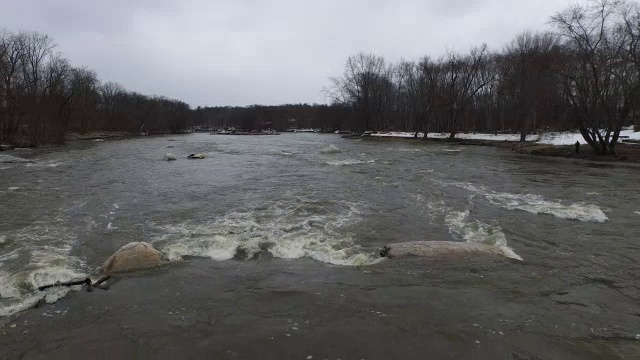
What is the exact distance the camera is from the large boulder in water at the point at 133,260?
771 centimetres

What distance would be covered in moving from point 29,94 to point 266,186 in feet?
165

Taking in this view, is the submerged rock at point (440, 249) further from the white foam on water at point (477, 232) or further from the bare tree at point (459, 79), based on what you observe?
the bare tree at point (459, 79)

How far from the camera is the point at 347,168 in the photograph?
25.0 metres

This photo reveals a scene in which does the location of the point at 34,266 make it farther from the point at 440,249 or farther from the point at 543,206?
the point at 543,206

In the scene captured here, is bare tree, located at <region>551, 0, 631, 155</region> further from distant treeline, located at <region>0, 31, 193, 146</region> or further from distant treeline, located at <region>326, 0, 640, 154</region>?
distant treeline, located at <region>0, 31, 193, 146</region>

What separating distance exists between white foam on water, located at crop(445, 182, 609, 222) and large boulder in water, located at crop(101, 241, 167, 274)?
35.1 feet

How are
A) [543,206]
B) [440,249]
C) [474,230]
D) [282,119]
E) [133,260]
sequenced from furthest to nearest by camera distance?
[282,119]
[543,206]
[474,230]
[440,249]
[133,260]

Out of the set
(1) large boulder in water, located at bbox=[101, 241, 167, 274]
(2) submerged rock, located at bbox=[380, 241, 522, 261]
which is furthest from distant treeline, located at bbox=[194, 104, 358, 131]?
(1) large boulder in water, located at bbox=[101, 241, 167, 274]

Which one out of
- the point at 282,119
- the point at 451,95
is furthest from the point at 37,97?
the point at 282,119

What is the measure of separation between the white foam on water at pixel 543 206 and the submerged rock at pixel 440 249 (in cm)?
476

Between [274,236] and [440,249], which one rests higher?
[440,249]

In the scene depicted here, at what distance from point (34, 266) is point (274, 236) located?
4909mm

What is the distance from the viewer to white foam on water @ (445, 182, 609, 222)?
12267 mm

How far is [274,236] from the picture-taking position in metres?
10.3
